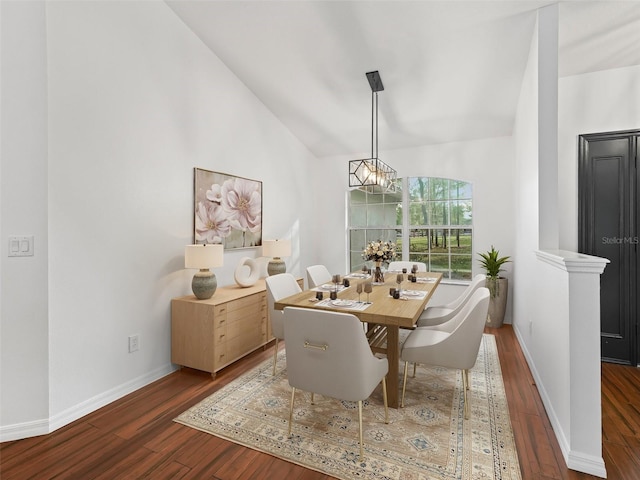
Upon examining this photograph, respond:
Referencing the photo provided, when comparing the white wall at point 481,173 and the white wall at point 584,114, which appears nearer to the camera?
the white wall at point 584,114

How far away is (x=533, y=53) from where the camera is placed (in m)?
2.77

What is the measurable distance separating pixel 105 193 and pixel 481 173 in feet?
15.2

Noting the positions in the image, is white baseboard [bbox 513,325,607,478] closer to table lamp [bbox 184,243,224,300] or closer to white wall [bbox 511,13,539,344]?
white wall [bbox 511,13,539,344]

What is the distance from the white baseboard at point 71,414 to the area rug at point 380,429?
2.24 feet

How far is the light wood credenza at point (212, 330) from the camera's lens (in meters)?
2.82

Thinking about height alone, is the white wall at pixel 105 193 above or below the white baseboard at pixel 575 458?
above

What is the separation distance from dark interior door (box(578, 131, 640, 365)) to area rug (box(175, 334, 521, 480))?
1451 mm

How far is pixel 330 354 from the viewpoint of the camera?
1767 millimetres

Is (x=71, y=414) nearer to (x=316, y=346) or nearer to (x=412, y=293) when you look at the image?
(x=316, y=346)

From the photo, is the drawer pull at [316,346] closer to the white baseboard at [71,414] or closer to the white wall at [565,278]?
the white wall at [565,278]

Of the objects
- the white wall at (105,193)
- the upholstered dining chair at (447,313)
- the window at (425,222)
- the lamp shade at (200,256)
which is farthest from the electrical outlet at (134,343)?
the window at (425,222)

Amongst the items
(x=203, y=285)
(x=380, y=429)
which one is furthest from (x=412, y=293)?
(x=203, y=285)

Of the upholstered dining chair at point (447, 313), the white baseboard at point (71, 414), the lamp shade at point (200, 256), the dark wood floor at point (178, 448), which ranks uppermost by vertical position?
the lamp shade at point (200, 256)

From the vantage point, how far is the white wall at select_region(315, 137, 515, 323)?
14.9 feet
